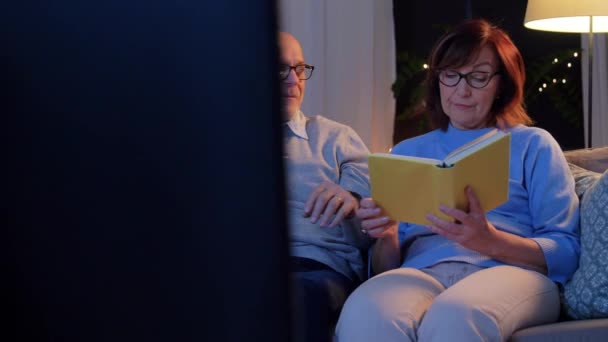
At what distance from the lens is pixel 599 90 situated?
4.23 metres

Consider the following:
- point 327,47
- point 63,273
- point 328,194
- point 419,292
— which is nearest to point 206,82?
point 63,273

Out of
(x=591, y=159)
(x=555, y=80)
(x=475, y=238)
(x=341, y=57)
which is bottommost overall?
(x=475, y=238)

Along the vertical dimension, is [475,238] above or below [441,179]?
below

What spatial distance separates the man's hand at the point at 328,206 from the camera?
2.01 m

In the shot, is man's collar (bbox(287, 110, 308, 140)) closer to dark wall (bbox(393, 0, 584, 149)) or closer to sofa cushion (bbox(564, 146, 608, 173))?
sofa cushion (bbox(564, 146, 608, 173))

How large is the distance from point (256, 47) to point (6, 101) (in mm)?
155

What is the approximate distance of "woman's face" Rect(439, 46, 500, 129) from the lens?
82.4 inches

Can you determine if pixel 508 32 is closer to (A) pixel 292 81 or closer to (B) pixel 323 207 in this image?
(A) pixel 292 81

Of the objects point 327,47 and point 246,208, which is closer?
point 246,208

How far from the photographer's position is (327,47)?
434 cm

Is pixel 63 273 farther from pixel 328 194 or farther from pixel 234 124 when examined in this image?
pixel 328 194

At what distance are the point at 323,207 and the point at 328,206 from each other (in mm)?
13

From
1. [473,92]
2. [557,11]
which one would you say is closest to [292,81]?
[473,92]

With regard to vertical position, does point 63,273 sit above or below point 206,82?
below
